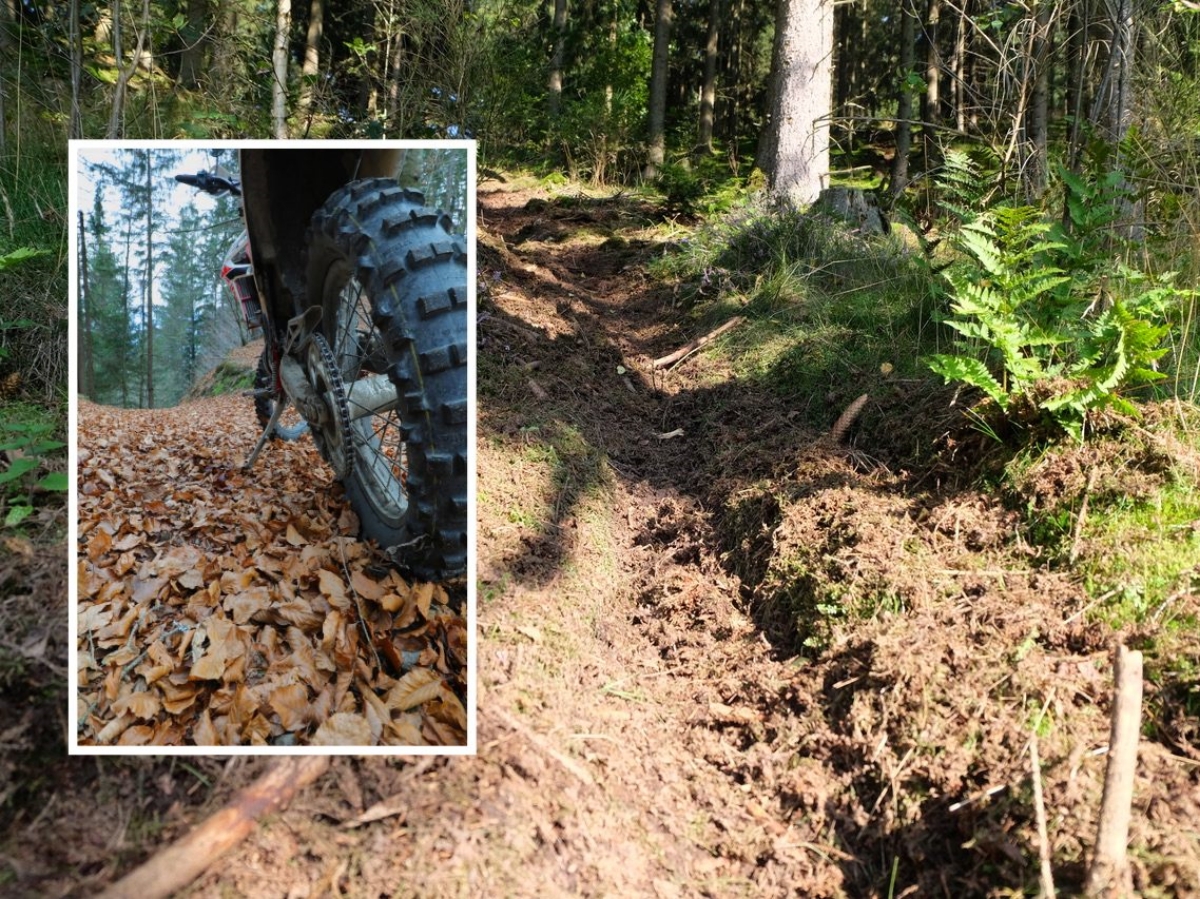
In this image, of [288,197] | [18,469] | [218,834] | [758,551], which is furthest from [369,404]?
[758,551]

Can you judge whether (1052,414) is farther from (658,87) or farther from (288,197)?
(658,87)

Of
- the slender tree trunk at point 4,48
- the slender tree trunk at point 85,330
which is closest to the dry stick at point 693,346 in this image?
the slender tree trunk at point 85,330

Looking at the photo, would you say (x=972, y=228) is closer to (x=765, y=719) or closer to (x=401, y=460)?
(x=765, y=719)

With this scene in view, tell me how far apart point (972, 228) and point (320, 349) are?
2842 millimetres

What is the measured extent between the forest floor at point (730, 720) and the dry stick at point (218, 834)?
0.12ft

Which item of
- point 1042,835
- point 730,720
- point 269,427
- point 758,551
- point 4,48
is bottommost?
point 730,720

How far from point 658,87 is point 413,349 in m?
13.6

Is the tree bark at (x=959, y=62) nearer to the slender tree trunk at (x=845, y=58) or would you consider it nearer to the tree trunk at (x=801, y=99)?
the tree trunk at (x=801, y=99)

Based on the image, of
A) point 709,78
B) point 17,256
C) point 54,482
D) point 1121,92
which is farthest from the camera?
point 709,78

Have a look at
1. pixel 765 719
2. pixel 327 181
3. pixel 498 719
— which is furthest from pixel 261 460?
pixel 765 719

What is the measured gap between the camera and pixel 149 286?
7.73 ft

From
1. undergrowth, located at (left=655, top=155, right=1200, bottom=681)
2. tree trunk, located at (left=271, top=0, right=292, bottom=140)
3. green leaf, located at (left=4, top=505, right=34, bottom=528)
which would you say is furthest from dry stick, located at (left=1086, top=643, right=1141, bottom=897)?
tree trunk, located at (left=271, top=0, right=292, bottom=140)

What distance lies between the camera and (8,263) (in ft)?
11.8

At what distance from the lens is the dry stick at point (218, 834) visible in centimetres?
172
